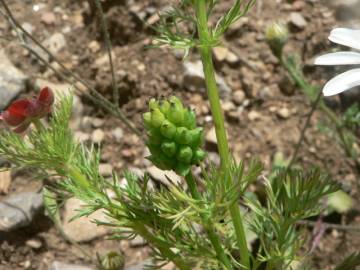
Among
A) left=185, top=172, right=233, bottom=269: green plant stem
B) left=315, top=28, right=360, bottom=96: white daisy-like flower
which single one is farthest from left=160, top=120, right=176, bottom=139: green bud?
left=315, top=28, right=360, bottom=96: white daisy-like flower

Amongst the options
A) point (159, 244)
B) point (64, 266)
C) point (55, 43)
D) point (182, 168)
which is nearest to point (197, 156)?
point (182, 168)

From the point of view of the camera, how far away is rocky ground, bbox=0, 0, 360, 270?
2.41m

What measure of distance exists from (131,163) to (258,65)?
0.70 metres

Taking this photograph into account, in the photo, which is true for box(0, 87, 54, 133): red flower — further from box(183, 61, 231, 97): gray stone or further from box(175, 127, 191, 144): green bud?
box(183, 61, 231, 97): gray stone

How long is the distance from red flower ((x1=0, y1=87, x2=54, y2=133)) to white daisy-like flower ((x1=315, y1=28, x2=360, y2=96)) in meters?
0.58

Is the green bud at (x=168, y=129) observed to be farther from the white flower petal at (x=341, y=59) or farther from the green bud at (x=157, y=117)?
the white flower petal at (x=341, y=59)

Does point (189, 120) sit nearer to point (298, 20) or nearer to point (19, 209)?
point (19, 209)

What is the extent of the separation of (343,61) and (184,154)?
37cm

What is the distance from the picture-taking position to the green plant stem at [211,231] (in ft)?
4.39

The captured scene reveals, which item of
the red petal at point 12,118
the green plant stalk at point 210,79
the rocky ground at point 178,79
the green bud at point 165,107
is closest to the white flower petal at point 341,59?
the green plant stalk at point 210,79

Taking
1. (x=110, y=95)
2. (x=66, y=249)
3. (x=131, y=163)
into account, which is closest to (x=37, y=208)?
(x=66, y=249)

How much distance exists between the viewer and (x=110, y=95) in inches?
101

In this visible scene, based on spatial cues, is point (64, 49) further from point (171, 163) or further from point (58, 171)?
point (171, 163)

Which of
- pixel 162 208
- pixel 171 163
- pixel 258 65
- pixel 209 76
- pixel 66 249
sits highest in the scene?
pixel 209 76
